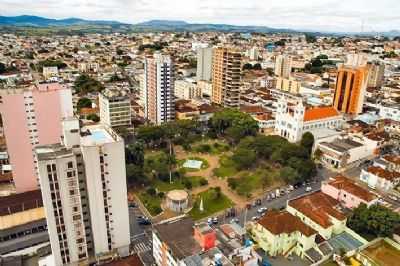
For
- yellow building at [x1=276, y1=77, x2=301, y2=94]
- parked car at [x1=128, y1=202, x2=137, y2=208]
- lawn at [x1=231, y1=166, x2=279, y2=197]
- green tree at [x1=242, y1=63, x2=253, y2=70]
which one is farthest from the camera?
green tree at [x1=242, y1=63, x2=253, y2=70]

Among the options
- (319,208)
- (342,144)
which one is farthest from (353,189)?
(342,144)

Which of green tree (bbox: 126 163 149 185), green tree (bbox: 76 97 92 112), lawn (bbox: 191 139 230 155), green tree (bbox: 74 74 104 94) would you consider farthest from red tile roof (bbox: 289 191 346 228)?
green tree (bbox: 74 74 104 94)

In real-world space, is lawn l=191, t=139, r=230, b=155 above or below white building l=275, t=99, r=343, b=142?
below

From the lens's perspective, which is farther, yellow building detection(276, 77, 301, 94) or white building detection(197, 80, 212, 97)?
yellow building detection(276, 77, 301, 94)

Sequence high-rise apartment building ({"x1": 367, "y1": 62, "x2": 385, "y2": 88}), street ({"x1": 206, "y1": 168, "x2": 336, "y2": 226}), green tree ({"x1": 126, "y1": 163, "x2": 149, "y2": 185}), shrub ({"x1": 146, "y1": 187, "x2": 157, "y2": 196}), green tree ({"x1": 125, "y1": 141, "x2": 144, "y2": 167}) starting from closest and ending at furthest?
street ({"x1": 206, "y1": 168, "x2": 336, "y2": 226}) < shrub ({"x1": 146, "y1": 187, "x2": 157, "y2": 196}) < green tree ({"x1": 126, "y1": 163, "x2": 149, "y2": 185}) < green tree ({"x1": 125, "y1": 141, "x2": 144, "y2": 167}) < high-rise apartment building ({"x1": 367, "y1": 62, "x2": 385, "y2": 88})

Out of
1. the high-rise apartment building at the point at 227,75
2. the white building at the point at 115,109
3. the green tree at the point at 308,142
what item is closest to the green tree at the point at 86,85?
the white building at the point at 115,109

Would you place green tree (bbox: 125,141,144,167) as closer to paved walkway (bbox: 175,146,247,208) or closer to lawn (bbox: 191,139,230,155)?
paved walkway (bbox: 175,146,247,208)

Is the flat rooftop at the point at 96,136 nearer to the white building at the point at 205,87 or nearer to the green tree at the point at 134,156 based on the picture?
the green tree at the point at 134,156
